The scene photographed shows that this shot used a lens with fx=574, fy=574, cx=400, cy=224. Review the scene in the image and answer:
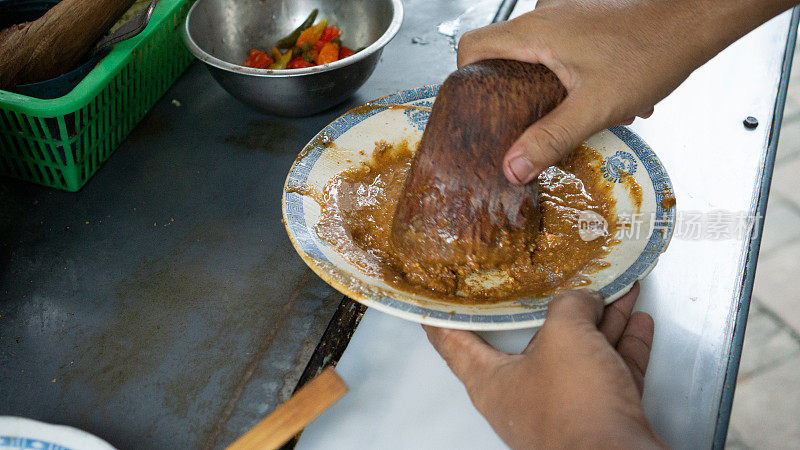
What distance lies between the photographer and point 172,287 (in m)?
1.37

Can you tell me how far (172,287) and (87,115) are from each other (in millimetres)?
529

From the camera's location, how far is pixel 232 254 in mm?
1448

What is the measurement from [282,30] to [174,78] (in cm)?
42

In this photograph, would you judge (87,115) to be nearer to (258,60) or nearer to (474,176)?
(258,60)

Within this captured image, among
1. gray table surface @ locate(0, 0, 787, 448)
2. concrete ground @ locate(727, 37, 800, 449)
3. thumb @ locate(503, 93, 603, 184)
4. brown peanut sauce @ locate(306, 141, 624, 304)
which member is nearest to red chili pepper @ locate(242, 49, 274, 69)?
gray table surface @ locate(0, 0, 787, 448)

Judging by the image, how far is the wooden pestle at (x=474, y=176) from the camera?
1251 mm

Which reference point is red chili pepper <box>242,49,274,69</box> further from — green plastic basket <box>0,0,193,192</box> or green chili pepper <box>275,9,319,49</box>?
green plastic basket <box>0,0,193,192</box>

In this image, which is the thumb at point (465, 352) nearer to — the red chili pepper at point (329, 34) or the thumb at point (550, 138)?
the thumb at point (550, 138)

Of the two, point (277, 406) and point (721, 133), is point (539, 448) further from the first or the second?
point (721, 133)

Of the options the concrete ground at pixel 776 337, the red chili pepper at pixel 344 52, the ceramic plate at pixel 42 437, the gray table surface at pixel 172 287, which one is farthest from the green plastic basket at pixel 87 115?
the concrete ground at pixel 776 337

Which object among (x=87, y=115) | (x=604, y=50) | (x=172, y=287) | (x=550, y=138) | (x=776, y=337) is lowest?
(x=776, y=337)

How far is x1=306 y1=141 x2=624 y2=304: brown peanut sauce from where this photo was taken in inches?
49.8

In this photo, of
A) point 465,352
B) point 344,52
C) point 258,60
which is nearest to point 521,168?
point 465,352

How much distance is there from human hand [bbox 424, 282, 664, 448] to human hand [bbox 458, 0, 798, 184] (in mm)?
345
